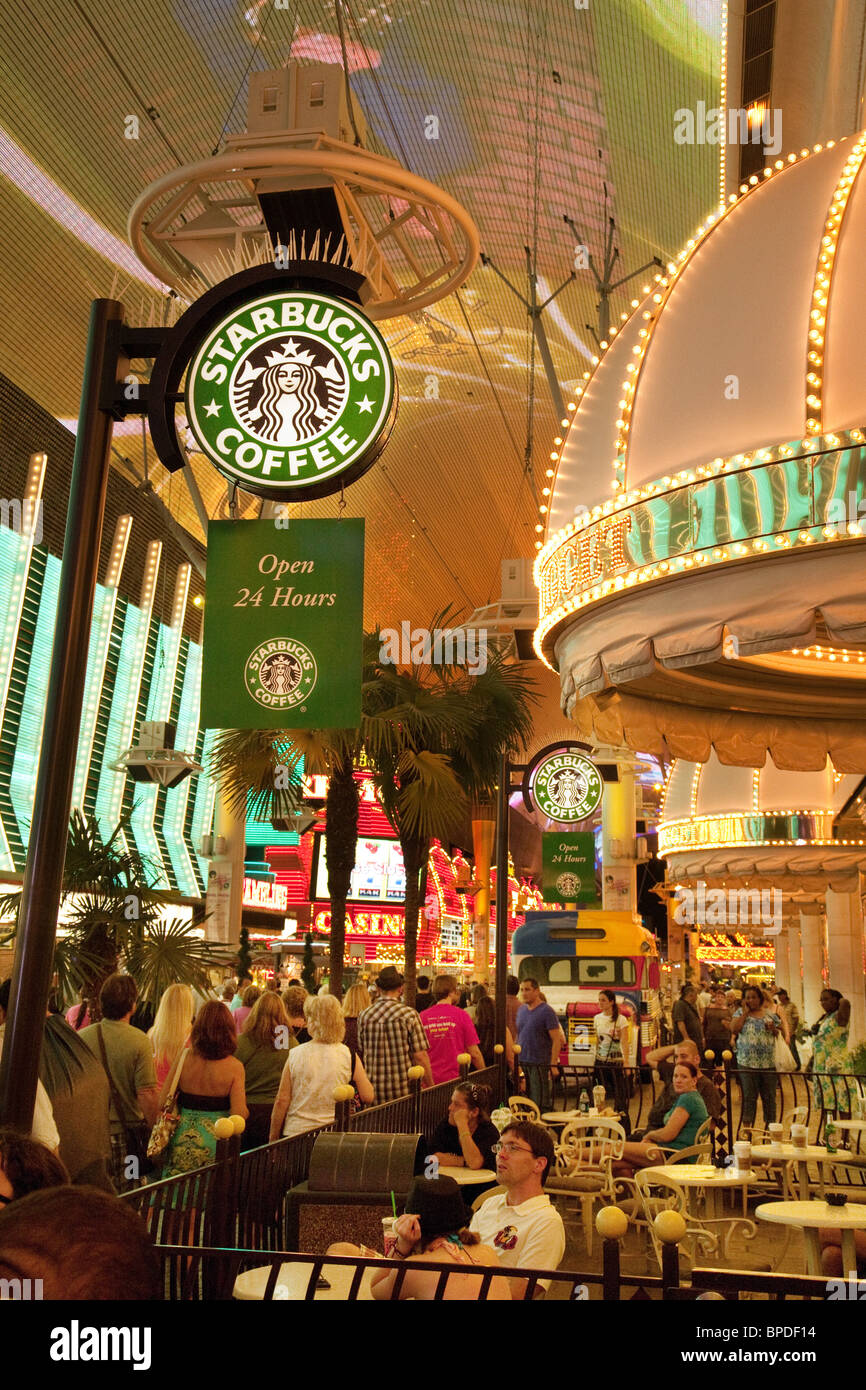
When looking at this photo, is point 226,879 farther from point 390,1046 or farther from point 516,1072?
point 390,1046

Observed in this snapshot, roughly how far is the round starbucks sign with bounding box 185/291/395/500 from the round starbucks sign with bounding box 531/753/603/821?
11.1 m

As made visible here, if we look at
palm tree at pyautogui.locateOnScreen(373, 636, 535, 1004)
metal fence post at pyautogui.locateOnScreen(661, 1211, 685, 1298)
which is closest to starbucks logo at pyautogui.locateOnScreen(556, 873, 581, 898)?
palm tree at pyautogui.locateOnScreen(373, 636, 535, 1004)

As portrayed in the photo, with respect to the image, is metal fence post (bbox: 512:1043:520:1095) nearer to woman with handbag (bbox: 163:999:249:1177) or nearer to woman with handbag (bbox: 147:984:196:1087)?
woman with handbag (bbox: 147:984:196:1087)

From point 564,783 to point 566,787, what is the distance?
0.24 feet

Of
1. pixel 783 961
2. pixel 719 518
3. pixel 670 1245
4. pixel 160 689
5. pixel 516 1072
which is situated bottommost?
pixel 516 1072

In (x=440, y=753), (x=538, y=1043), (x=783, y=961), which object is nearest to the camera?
(x=538, y=1043)

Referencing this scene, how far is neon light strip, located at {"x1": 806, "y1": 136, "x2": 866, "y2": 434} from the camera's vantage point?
4.87 m

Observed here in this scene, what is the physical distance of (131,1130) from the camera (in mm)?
6906

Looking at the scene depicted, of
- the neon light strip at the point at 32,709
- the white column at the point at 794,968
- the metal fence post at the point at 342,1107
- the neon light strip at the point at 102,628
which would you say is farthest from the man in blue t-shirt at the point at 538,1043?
the white column at the point at 794,968

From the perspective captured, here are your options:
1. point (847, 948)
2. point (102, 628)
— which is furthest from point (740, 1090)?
point (102, 628)

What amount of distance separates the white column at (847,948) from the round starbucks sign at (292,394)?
1622 cm

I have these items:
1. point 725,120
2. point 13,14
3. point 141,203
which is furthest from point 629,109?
point 141,203

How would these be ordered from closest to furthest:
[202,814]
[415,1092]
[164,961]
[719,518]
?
1. [719,518]
2. [415,1092]
3. [164,961]
4. [202,814]
